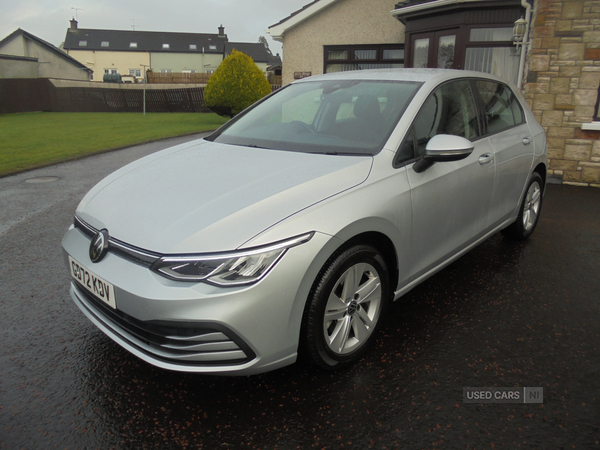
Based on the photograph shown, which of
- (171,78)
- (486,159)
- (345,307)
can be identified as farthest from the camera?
(171,78)

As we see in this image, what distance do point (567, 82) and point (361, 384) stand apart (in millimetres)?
7425

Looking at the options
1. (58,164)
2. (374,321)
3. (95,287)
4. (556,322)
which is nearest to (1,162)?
(58,164)

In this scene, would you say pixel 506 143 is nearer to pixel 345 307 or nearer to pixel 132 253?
pixel 345 307

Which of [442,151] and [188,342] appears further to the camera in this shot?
[442,151]

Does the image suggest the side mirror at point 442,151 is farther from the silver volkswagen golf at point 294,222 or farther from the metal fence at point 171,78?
the metal fence at point 171,78

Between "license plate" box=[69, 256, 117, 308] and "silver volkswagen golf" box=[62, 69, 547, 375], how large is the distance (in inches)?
0.4

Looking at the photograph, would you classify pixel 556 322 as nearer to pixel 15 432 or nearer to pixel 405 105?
pixel 405 105

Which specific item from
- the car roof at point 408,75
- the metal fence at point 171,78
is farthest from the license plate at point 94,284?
the metal fence at point 171,78

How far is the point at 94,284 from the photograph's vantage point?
2.42 m

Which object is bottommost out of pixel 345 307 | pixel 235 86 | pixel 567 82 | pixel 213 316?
pixel 345 307

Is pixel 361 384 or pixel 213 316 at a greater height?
pixel 213 316

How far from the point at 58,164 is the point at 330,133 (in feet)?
26.8

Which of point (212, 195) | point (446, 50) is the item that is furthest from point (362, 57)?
point (212, 195)

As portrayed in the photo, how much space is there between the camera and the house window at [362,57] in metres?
14.4
